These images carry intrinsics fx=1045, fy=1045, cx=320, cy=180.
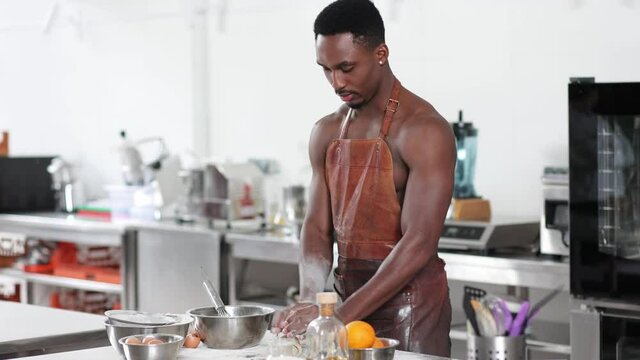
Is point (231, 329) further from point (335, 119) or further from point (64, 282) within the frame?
point (64, 282)

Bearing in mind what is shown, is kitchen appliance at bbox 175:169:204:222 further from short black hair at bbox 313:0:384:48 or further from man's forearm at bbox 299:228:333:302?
short black hair at bbox 313:0:384:48

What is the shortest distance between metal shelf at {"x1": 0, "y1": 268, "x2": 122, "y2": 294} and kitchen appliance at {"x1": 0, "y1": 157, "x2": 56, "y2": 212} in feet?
1.68

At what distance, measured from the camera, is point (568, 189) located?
4176 millimetres

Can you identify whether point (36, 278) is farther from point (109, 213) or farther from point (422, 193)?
point (422, 193)

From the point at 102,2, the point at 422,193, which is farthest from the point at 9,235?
the point at 422,193

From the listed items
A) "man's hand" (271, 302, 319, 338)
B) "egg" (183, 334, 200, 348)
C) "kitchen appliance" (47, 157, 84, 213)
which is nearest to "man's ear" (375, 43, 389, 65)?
"man's hand" (271, 302, 319, 338)

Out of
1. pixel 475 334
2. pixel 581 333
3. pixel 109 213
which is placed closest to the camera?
pixel 581 333

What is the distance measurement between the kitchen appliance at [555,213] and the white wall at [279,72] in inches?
21.6

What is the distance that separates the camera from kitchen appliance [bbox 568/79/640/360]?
12.6ft

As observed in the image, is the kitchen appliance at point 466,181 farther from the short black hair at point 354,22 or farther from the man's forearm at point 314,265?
the short black hair at point 354,22

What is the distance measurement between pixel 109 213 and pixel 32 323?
3026mm

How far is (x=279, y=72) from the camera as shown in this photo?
6.04 m

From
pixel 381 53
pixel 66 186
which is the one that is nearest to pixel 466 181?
pixel 381 53

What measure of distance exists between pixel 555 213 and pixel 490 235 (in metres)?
0.30
